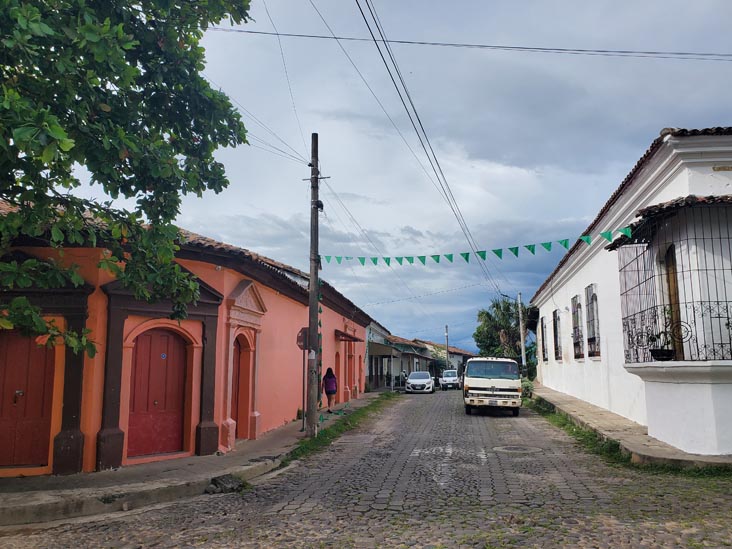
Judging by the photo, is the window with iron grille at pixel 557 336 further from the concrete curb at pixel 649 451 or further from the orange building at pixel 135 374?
the orange building at pixel 135 374

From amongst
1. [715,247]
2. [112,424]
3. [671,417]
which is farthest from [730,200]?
[112,424]

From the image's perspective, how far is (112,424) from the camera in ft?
30.9

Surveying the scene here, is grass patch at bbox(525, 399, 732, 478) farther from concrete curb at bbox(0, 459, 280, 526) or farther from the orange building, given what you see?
the orange building

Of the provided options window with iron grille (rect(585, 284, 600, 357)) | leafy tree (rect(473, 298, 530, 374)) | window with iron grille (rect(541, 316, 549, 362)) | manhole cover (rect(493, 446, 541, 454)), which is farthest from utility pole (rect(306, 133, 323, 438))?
leafy tree (rect(473, 298, 530, 374))

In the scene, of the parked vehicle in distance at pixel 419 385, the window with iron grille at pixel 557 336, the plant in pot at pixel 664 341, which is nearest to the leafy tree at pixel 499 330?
the parked vehicle in distance at pixel 419 385

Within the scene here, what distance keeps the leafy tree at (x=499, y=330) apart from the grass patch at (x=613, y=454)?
28.9 m

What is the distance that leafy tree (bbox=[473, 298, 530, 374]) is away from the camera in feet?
148

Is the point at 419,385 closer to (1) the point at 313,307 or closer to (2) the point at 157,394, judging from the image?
(1) the point at 313,307

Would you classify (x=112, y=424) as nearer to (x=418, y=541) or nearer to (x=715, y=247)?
(x=418, y=541)

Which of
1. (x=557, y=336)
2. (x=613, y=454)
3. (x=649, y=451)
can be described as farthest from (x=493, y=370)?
(x=649, y=451)

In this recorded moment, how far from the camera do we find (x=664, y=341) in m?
9.80

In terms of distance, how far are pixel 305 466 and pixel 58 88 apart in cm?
694

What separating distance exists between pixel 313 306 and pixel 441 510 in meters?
7.11

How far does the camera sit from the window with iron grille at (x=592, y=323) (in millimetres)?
16141
